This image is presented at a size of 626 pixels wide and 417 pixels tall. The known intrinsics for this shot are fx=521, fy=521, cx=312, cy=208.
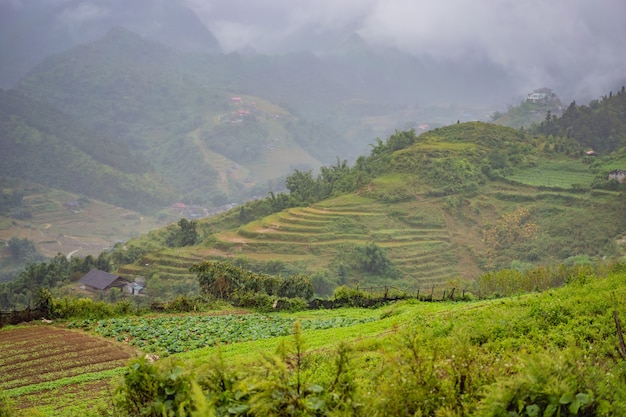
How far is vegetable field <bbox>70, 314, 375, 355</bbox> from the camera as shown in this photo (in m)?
18.4

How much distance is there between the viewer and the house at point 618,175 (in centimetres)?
5404

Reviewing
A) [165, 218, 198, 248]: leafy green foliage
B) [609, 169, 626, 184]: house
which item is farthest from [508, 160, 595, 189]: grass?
[165, 218, 198, 248]: leafy green foliage

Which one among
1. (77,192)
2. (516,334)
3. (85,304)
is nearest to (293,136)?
(77,192)

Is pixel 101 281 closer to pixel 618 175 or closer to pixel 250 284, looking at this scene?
pixel 250 284

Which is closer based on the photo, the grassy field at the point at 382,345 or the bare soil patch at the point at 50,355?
the grassy field at the point at 382,345

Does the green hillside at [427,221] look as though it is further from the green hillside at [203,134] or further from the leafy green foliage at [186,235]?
the green hillside at [203,134]

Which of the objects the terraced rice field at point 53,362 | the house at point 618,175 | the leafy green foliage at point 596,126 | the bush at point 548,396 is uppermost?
the leafy green foliage at point 596,126

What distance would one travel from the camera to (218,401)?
5.84 m

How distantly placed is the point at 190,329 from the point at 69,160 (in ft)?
403

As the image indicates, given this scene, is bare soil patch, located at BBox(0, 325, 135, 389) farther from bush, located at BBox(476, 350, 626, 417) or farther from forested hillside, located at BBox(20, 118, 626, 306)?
forested hillside, located at BBox(20, 118, 626, 306)

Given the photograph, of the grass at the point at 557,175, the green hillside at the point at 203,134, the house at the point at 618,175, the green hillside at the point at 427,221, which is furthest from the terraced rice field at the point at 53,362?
the green hillside at the point at 203,134

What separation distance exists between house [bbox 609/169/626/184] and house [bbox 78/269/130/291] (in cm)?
4942

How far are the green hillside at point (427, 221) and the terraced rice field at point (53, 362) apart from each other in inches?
941

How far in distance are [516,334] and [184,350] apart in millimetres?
11657
